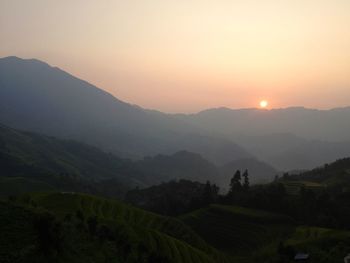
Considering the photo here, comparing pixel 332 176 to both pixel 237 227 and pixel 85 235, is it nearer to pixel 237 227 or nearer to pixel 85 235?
pixel 237 227

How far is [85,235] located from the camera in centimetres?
4966

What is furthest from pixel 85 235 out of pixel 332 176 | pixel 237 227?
pixel 332 176

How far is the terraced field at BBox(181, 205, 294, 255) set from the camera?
8650 centimetres

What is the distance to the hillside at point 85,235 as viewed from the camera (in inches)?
1499

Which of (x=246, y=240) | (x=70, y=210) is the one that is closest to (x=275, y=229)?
(x=246, y=240)

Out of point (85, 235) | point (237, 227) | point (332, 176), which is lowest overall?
point (237, 227)

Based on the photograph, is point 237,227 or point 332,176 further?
point 332,176

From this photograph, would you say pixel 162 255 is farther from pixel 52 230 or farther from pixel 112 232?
pixel 52 230

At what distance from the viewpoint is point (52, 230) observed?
126ft

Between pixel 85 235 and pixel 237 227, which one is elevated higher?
pixel 85 235

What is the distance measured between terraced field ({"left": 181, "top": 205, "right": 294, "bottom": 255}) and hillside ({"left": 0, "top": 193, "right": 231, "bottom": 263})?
1325cm

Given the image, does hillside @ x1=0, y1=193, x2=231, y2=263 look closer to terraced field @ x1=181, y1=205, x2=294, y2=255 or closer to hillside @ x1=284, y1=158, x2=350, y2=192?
terraced field @ x1=181, y1=205, x2=294, y2=255

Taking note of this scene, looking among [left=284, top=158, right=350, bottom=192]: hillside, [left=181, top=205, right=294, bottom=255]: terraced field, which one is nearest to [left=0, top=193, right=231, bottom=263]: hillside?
[left=181, top=205, right=294, bottom=255]: terraced field

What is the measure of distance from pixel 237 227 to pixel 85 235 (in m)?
50.2
